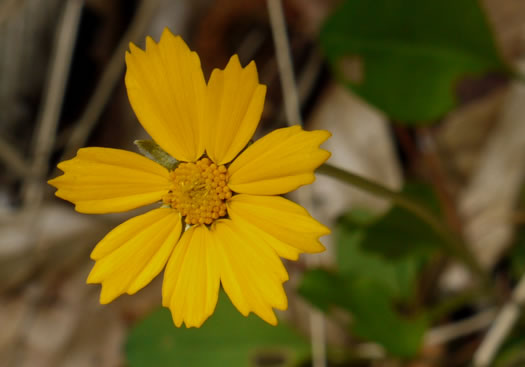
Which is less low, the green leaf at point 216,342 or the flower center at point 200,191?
the flower center at point 200,191

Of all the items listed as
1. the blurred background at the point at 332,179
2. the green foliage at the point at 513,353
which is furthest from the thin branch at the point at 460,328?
the green foliage at the point at 513,353

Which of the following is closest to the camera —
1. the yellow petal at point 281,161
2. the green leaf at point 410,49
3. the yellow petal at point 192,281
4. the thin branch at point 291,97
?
the yellow petal at point 281,161

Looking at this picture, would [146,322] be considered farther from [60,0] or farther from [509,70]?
[509,70]

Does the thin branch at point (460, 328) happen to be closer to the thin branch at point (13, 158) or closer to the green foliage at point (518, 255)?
the green foliage at point (518, 255)

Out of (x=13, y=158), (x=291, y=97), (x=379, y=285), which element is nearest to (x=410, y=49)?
(x=291, y=97)

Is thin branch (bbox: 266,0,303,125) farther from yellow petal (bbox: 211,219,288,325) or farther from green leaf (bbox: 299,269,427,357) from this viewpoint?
yellow petal (bbox: 211,219,288,325)

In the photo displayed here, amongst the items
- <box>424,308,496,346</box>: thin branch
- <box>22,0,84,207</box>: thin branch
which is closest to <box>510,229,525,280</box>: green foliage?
<box>424,308,496,346</box>: thin branch
